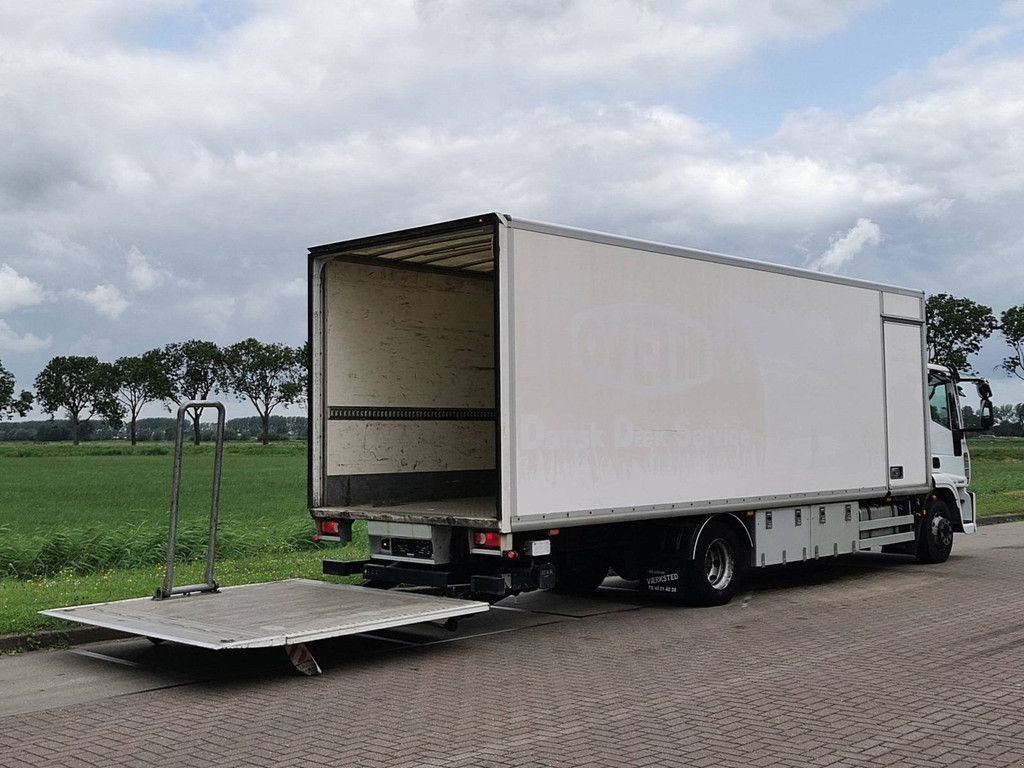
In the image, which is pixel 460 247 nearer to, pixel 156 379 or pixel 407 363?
pixel 407 363

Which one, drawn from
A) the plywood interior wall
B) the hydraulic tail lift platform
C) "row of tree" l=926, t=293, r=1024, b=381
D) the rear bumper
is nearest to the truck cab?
the plywood interior wall

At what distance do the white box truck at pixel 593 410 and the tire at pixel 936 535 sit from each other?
32.8 inches

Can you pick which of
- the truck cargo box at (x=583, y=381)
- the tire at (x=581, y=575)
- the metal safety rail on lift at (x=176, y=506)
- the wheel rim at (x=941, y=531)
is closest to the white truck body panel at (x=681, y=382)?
the truck cargo box at (x=583, y=381)

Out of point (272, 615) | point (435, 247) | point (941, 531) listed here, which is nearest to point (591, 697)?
point (272, 615)

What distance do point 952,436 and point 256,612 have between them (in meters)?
10.3

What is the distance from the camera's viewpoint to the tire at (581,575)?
36.6 feet

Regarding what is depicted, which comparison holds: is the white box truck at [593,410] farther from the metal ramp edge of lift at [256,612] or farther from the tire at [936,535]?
the tire at [936,535]

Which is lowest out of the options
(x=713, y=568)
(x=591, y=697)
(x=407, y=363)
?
(x=591, y=697)

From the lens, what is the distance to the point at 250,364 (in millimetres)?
120062

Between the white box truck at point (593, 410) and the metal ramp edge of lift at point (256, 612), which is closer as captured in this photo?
the metal ramp edge of lift at point (256, 612)

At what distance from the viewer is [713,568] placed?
11688mm

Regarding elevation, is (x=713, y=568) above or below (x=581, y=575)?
above

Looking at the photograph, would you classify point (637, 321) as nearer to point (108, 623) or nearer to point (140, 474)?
point (108, 623)

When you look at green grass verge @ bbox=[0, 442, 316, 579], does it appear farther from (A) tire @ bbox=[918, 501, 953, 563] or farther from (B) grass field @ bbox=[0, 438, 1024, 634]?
(A) tire @ bbox=[918, 501, 953, 563]
